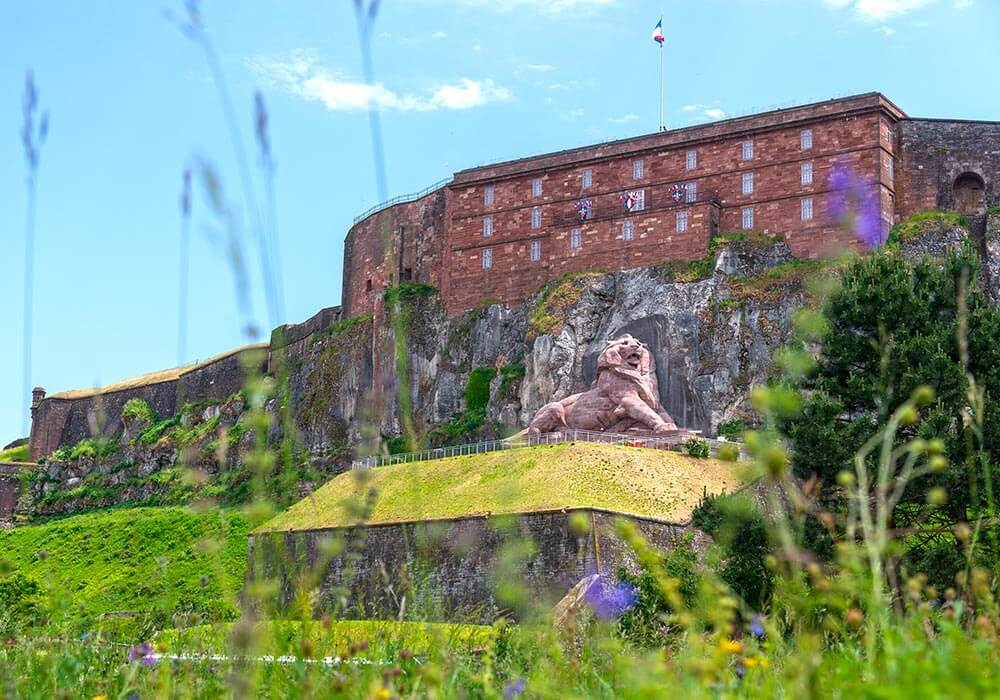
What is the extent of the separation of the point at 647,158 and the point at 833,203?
787 cm

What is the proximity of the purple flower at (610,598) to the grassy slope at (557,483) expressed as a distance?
358 centimetres

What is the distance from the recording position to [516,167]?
5734 cm

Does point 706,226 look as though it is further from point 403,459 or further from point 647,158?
point 403,459

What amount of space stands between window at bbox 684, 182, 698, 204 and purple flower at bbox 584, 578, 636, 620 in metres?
25.3

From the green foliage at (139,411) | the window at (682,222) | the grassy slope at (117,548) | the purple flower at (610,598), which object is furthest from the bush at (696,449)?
the green foliage at (139,411)

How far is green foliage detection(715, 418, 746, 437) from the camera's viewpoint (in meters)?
43.3

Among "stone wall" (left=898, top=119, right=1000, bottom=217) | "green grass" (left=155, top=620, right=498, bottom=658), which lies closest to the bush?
"stone wall" (left=898, top=119, right=1000, bottom=217)

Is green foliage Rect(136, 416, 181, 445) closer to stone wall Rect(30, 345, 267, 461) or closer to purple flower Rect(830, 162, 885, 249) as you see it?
stone wall Rect(30, 345, 267, 461)

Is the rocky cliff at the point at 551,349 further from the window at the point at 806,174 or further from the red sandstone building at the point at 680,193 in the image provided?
the window at the point at 806,174

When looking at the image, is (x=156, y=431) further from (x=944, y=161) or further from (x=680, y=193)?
(x=944, y=161)

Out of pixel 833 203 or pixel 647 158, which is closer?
pixel 833 203

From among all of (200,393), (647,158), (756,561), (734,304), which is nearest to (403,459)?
(734,304)

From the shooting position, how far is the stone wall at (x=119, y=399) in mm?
71875

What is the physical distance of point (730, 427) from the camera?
43.7 metres
